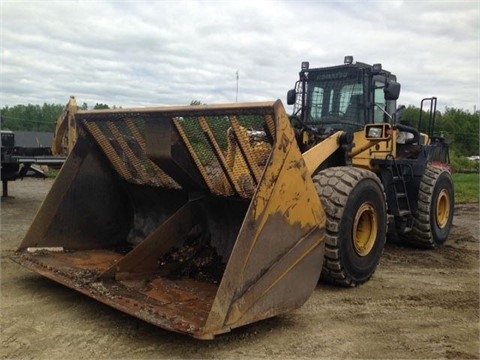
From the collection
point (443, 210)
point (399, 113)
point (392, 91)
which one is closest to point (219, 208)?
point (392, 91)

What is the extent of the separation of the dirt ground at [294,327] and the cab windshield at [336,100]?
212 cm

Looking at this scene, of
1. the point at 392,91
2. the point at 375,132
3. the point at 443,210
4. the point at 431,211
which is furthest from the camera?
the point at 443,210

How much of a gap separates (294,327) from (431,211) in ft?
12.4

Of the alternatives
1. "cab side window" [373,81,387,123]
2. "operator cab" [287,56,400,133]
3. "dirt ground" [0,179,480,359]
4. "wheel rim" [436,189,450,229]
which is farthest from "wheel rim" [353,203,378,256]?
"wheel rim" [436,189,450,229]

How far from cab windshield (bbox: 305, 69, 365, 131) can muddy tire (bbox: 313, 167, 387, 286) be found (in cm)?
164

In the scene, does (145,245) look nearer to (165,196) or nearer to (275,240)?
(165,196)

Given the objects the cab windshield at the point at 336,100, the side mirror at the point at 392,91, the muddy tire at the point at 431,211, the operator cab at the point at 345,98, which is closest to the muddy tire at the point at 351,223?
the side mirror at the point at 392,91

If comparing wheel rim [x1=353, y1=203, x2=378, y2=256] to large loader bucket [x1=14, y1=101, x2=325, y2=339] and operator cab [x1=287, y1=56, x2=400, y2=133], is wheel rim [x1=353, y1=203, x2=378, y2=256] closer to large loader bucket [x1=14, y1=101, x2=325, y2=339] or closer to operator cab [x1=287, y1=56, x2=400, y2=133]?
large loader bucket [x1=14, y1=101, x2=325, y2=339]

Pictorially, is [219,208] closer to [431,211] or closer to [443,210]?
[431,211]

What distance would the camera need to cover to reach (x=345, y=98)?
6.78 meters

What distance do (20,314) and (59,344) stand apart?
756 millimetres

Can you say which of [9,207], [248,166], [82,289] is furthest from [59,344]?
[9,207]

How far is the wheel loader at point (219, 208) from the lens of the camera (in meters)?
3.56

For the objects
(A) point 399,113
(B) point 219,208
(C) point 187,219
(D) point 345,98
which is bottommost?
(C) point 187,219
